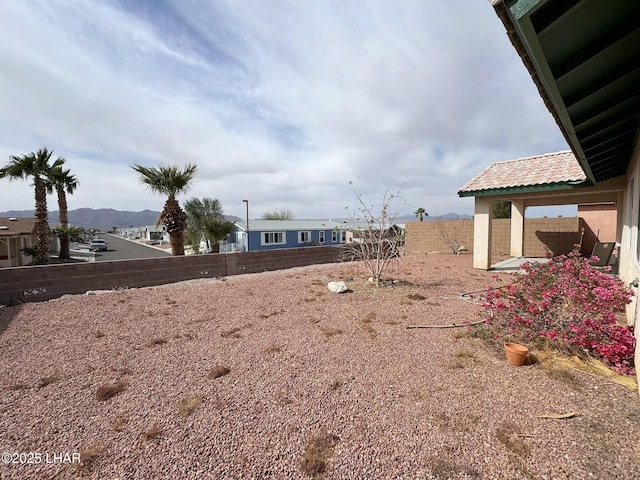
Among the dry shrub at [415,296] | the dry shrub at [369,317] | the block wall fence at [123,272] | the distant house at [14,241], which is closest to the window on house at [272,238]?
the block wall fence at [123,272]

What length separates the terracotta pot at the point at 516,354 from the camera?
348cm

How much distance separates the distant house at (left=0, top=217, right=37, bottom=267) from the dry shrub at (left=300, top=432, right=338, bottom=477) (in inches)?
867

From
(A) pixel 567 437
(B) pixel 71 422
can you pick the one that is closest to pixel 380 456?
Answer: (A) pixel 567 437

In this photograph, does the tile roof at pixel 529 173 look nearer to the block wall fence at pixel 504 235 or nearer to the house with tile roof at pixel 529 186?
the house with tile roof at pixel 529 186

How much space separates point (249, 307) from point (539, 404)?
5.38 m

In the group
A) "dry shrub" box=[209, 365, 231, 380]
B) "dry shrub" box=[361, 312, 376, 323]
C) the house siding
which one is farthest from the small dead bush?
the house siding

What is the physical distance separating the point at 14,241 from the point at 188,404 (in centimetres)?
2596

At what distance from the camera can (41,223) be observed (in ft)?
53.6

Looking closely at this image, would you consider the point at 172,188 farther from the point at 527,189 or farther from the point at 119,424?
the point at 527,189

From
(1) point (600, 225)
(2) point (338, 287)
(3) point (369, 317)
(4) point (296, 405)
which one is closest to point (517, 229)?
(1) point (600, 225)

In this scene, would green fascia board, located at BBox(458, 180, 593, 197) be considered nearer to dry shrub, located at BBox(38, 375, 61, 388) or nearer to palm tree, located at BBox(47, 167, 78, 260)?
dry shrub, located at BBox(38, 375, 61, 388)

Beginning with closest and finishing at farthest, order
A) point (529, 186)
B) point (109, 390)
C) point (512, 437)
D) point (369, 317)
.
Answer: point (512, 437), point (109, 390), point (369, 317), point (529, 186)

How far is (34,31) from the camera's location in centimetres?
576

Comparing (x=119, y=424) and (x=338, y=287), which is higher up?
(x=338, y=287)
